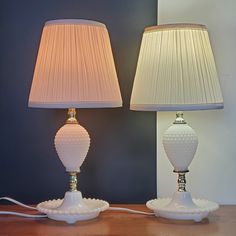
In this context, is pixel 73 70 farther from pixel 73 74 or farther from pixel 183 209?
pixel 183 209

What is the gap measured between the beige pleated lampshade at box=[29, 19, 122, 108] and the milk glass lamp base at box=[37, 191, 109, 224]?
0.93 ft

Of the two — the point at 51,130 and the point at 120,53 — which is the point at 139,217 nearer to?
the point at 51,130

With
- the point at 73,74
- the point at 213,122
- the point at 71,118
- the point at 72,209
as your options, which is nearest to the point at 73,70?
the point at 73,74

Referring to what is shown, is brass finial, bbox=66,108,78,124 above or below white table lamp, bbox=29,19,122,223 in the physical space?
below

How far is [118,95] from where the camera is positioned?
4.05 ft

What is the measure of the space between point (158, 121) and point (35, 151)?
41cm

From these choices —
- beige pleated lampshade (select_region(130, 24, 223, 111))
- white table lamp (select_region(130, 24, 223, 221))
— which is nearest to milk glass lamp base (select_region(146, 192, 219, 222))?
white table lamp (select_region(130, 24, 223, 221))

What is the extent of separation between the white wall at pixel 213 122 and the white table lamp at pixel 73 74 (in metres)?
0.33

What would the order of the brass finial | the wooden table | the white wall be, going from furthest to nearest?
1. the white wall
2. the brass finial
3. the wooden table

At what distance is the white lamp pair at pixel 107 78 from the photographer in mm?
1175

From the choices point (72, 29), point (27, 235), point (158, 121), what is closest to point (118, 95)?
point (72, 29)

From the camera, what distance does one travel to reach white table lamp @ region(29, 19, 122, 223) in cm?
117

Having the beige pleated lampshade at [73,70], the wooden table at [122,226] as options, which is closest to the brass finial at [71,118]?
the beige pleated lampshade at [73,70]

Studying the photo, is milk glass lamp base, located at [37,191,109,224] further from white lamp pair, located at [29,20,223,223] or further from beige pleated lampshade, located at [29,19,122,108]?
beige pleated lampshade, located at [29,19,122,108]
